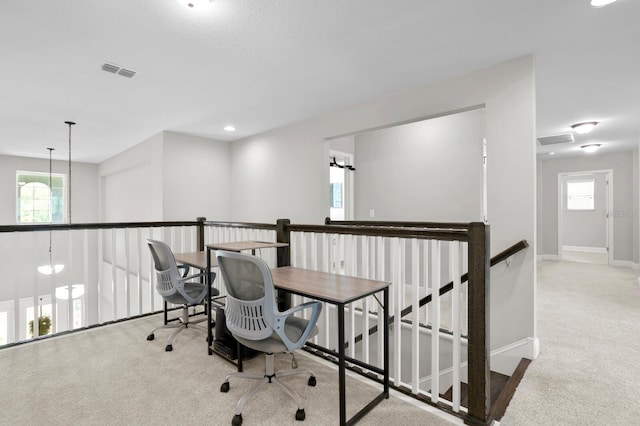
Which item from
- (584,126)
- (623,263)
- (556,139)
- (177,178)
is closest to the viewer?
Answer: (584,126)

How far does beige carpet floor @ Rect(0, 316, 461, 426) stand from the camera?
180cm

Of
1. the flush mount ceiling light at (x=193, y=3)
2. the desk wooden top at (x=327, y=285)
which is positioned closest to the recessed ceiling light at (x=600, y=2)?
the desk wooden top at (x=327, y=285)

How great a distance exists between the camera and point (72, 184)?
26.1 feet

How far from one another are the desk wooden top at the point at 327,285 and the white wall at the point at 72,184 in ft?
27.1

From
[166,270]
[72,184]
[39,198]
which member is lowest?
[166,270]

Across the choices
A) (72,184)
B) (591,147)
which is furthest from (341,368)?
(72,184)

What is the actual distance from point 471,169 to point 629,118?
2.62 m

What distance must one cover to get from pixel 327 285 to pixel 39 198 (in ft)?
29.6

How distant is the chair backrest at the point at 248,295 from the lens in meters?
1.75

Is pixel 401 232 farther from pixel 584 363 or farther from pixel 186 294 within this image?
pixel 584 363

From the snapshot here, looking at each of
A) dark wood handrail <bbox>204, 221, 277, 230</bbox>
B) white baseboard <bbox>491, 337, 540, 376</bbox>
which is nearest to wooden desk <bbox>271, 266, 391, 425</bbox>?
dark wood handrail <bbox>204, 221, 277, 230</bbox>

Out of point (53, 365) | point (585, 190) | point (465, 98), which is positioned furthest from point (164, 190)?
point (585, 190)

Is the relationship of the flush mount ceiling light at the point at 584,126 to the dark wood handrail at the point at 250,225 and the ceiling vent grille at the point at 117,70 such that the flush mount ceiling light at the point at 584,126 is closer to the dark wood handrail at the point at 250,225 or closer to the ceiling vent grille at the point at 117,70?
the dark wood handrail at the point at 250,225

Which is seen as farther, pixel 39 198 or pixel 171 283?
pixel 39 198
